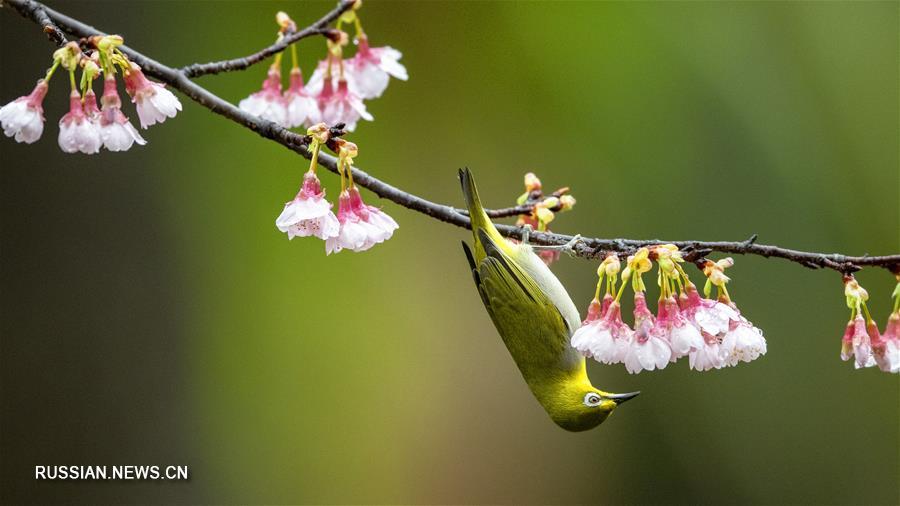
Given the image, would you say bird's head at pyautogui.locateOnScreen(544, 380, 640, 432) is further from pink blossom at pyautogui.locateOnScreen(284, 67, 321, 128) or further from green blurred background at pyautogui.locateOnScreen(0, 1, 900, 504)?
green blurred background at pyautogui.locateOnScreen(0, 1, 900, 504)

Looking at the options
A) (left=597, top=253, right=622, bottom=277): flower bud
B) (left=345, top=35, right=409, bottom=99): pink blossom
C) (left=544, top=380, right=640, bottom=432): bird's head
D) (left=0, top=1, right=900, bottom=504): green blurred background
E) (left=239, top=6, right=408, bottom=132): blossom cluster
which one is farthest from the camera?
(left=0, top=1, right=900, bottom=504): green blurred background

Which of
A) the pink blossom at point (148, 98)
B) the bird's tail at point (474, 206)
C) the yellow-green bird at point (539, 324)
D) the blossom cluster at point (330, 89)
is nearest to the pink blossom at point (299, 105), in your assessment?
the blossom cluster at point (330, 89)

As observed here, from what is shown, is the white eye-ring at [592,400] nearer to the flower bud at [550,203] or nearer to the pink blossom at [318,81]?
the flower bud at [550,203]

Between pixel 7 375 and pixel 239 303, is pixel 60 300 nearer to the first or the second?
pixel 7 375

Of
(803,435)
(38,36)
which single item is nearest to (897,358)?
(38,36)

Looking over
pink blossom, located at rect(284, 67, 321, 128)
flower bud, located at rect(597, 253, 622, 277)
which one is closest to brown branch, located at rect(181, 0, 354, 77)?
pink blossom, located at rect(284, 67, 321, 128)
